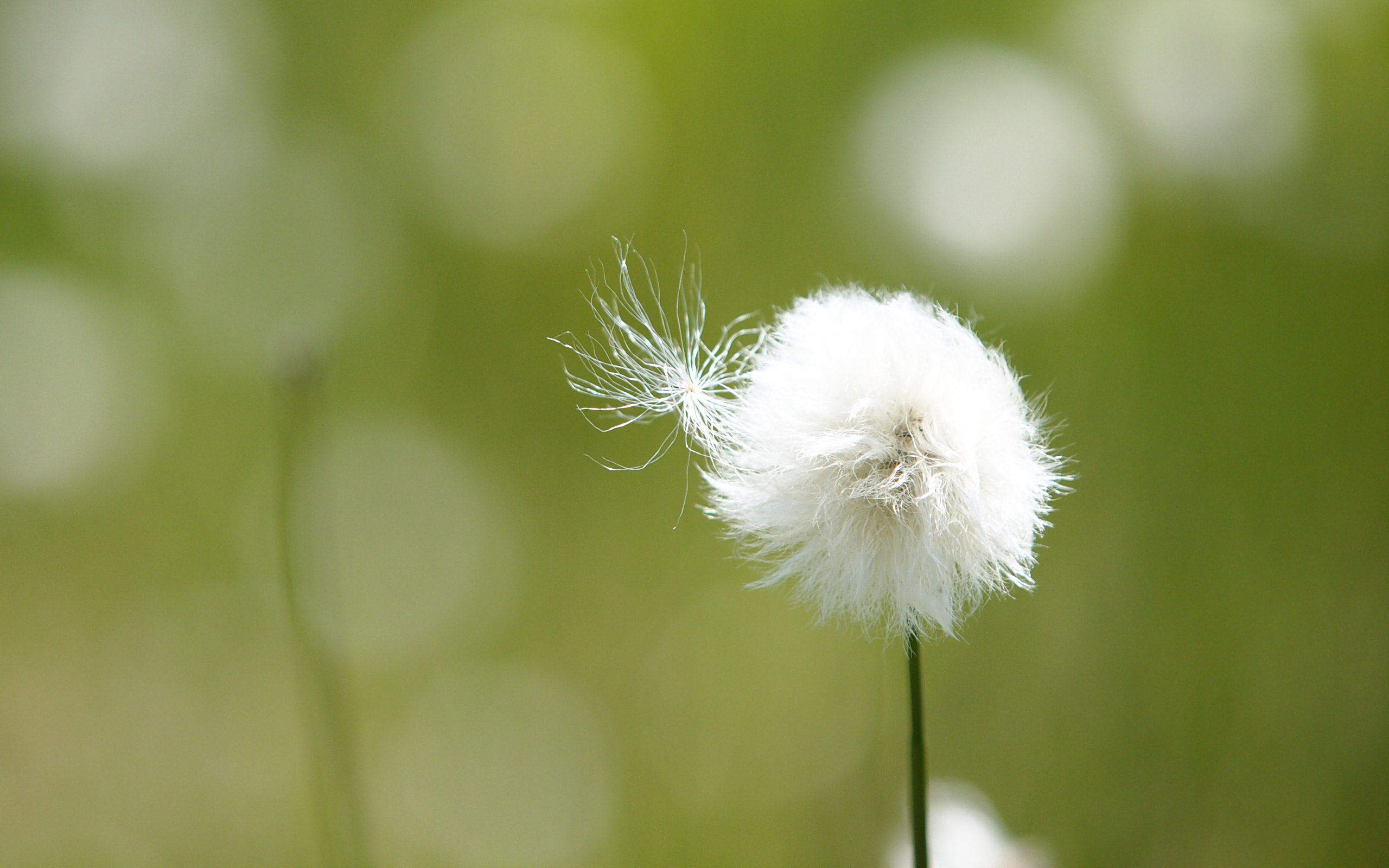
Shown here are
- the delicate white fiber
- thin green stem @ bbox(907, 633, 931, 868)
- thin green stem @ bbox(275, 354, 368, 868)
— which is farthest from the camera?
thin green stem @ bbox(275, 354, 368, 868)

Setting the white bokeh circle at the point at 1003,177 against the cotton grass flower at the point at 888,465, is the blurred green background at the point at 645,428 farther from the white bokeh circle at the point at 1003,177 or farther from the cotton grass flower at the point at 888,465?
the cotton grass flower at the point at 888,465

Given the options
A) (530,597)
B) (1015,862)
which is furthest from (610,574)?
(1015,862)

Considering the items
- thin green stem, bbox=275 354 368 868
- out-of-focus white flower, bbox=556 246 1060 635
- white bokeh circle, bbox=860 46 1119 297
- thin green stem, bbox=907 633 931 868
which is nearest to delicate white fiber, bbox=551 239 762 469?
out-of-focus white flower, bbox=556 246 1060 635

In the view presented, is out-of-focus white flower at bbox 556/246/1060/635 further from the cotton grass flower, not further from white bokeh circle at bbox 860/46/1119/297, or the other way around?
white bokeh circle at bbox 860/46/1119/297

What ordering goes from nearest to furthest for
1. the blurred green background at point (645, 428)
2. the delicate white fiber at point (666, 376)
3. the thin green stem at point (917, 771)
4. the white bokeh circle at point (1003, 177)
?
the thin green stem at point (917, 771) < the delicate white fiber at point (666, 376) < the blurred green background at point (645, 428) < the white bokeh circle at point (1003, 177)

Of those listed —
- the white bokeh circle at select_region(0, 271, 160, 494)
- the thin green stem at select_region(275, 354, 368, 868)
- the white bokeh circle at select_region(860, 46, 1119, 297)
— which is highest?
the white bokeh circle at select_region(860, 46, 1119, 297)

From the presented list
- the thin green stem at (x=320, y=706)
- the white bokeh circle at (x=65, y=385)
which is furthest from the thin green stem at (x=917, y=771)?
the white bokeh circle at (x=65, y=385)

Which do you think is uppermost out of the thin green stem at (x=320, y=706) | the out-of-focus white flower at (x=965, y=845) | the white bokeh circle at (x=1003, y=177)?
the white bokeh circle at (x=1003, y=177)

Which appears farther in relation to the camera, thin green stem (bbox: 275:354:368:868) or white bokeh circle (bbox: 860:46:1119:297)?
white bokeh circle (bbox: 860:46:1119:297)
